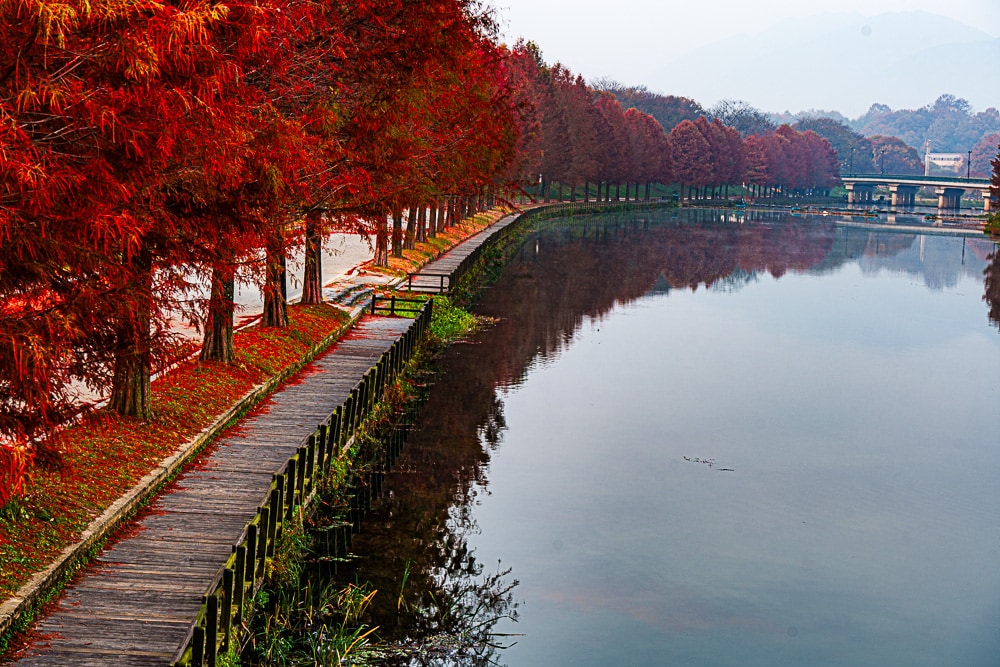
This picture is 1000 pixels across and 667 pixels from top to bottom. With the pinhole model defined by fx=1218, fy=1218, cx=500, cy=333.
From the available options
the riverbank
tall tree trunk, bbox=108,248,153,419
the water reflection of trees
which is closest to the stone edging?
the riverbank

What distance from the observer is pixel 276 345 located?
28750 millimetres

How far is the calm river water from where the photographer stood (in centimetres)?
1786

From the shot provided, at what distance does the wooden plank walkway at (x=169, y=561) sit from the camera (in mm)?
12102

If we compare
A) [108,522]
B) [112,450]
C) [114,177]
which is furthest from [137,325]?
[112,450]

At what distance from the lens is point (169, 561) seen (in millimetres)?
14570

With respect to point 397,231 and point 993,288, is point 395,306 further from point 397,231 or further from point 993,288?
point 993,288

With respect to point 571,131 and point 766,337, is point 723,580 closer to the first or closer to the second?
point 766,337

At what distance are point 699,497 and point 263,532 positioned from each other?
11579 mm

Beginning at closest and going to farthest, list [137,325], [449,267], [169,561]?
1. [137,325]
2. [169,561]
3. [449,267]

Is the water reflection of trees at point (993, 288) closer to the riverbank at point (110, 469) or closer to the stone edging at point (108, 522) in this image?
the riverbank at point (110, 469)

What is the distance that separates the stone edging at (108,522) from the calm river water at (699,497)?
3.22m

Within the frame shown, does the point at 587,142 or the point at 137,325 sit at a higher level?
the point at 587,142

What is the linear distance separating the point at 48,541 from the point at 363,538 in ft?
23.9

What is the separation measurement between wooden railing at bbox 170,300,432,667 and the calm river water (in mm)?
1487
